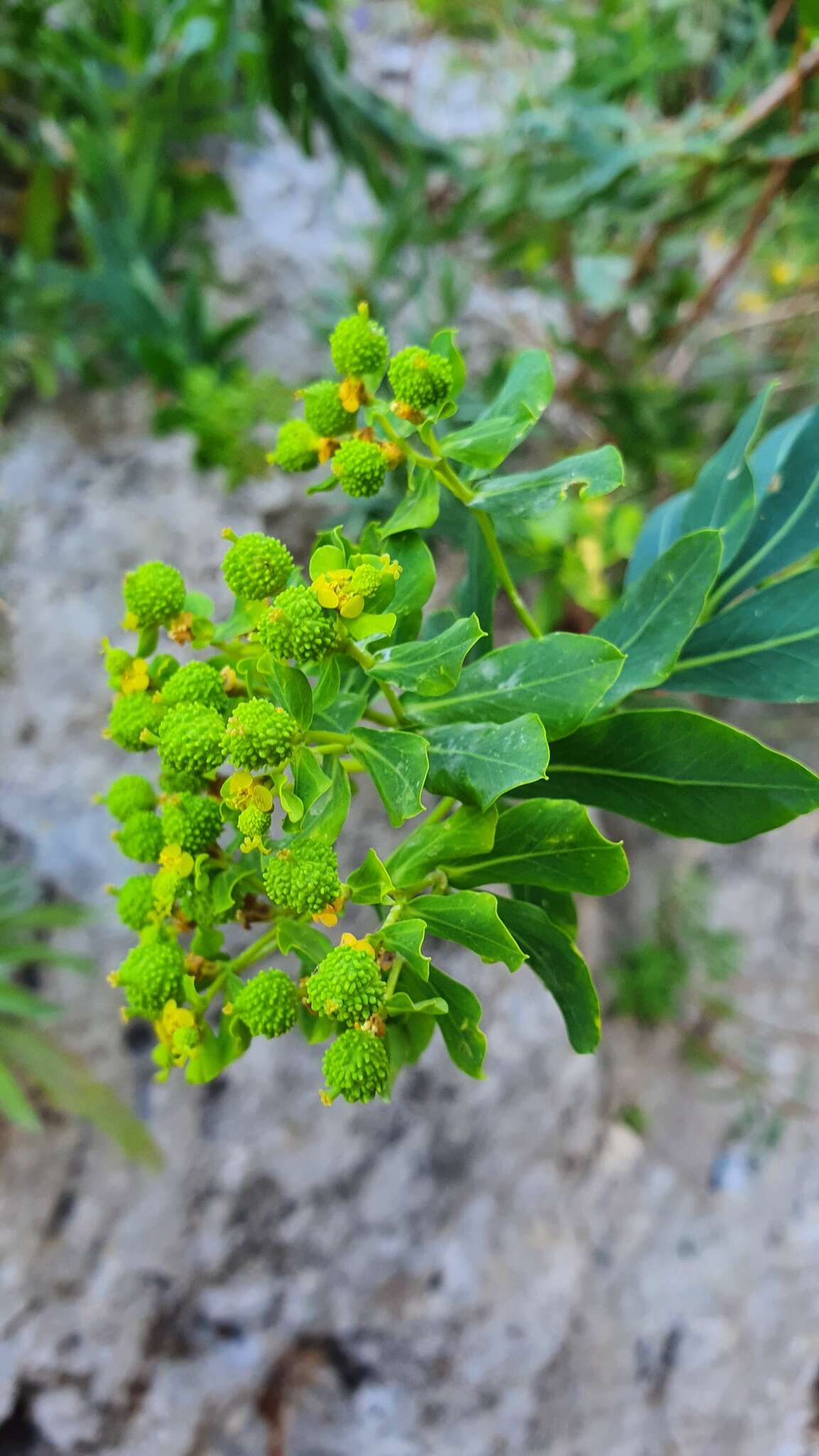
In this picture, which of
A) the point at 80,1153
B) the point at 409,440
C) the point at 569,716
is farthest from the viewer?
the point at 80,1153

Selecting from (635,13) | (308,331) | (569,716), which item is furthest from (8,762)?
(635,13)

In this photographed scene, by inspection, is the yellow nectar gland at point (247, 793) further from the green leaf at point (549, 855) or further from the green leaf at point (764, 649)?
the green leaf at point (764, 649)

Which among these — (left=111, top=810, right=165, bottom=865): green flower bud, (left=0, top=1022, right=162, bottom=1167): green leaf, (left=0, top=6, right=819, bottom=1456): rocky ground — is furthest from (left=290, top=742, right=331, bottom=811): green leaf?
(left=0, top=1022, right=162, bottom=1167): green leaf

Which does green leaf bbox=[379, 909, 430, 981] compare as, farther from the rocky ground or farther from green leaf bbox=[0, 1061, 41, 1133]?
green leaf bbox=[0, 1061, 41, 1133]

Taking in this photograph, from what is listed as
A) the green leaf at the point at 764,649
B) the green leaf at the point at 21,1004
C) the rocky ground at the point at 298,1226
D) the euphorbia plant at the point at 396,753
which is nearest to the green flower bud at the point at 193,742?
the euphorbia plant at the point at 396,753

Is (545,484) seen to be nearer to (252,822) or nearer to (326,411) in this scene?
(326,411)

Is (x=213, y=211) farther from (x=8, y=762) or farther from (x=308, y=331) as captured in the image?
(x=8, y=762)
